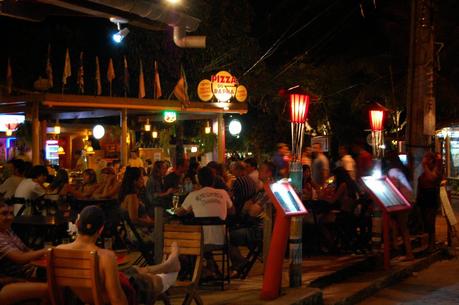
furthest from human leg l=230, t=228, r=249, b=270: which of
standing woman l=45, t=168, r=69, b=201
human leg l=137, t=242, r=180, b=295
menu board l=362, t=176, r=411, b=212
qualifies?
standing woman l=45, t=168, r=69, b=201

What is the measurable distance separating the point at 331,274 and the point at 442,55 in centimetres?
1417

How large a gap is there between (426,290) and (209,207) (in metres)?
3.67

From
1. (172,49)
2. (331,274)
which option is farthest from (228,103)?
(331,274)

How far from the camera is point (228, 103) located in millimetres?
19859

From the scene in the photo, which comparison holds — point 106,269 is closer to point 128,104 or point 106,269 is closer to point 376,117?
point 376,117

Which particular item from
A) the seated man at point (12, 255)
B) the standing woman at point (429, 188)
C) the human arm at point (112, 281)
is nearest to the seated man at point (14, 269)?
the seated man at point (12, 255)

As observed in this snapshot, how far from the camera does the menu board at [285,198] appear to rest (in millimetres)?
7355

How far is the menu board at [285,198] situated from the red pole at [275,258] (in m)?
0.11

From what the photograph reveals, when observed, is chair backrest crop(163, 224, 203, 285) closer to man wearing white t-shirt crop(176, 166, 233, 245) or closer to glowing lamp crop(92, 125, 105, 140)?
man wearing white t-shirt crop(176, 166, 233, 245)

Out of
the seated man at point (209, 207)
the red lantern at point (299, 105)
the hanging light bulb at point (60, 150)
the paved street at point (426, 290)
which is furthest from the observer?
the hanging light bulb at point (60, 150)

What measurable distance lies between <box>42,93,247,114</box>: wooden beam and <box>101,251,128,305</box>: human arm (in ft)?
39.9

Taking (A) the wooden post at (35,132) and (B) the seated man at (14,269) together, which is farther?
(A) the wooden post at (35,132)

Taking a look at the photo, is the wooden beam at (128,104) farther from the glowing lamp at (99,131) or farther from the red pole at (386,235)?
the red pole at (386,235)

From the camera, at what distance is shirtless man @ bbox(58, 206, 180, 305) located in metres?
4.85
